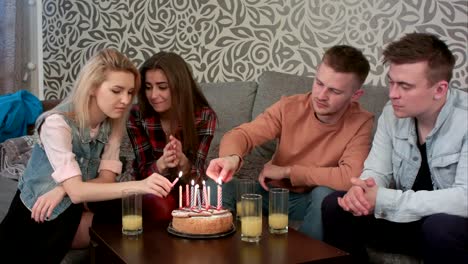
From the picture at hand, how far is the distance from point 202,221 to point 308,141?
2.74 ft

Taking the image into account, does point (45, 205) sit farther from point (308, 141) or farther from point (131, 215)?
point (308, 141)

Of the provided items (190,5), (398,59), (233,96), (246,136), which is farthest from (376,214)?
(190,5)

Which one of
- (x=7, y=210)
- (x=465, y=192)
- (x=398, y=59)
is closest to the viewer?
(x=465, y=192)

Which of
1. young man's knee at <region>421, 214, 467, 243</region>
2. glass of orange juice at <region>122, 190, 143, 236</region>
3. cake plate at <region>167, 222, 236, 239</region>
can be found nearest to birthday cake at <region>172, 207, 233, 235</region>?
cake plate at <region>167, 222, 236, 239</region>

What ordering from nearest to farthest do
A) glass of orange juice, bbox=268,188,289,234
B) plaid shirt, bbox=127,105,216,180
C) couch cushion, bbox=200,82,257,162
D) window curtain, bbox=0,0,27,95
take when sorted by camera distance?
glass of orange juice, bbox=268,188,289,234
plaid shirt, bbox=127,105,216,180
couch cushion, bbox=200,82,257,162
window curtain, bbox=0,0,27,95

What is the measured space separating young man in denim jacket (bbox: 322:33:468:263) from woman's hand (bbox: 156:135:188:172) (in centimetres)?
65

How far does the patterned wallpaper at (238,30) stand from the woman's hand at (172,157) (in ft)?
3.82

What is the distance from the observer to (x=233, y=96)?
3008 millimetres

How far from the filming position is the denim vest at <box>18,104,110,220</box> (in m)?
2.05

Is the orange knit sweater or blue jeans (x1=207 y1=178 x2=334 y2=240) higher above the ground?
the orange knit sweater

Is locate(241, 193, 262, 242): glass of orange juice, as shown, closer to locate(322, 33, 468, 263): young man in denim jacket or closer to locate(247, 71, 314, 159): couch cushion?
locate(322, 33, 468, 263): young man in denim jacket

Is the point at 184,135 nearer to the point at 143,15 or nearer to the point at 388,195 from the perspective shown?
the point at 388,195

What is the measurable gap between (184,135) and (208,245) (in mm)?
876

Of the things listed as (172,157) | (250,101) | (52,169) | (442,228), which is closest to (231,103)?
(250,101)
